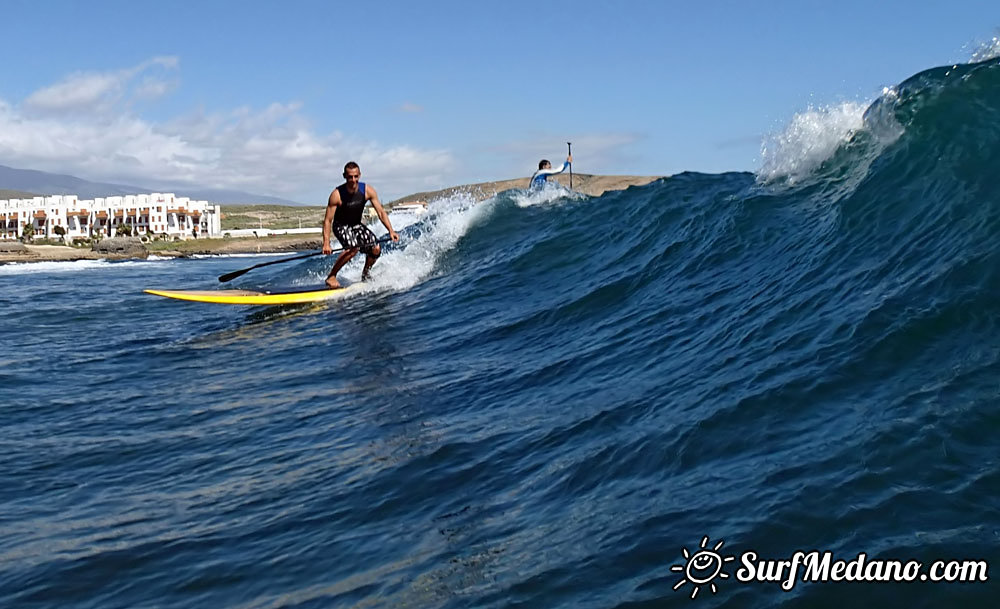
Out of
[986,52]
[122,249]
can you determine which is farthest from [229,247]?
[986,52]

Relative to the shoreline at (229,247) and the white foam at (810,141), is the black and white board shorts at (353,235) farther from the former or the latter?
the shoreline at (229,247)

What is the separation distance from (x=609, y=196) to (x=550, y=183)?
3.23m

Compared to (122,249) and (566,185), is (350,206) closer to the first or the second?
Result: (566,185)

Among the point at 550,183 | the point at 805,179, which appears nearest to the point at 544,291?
the point at 805,179

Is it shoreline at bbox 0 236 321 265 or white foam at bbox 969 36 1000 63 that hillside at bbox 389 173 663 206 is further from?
shoreline at bbox 0 236 321 265

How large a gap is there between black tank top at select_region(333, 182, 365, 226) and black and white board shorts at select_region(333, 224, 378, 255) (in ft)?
0.23

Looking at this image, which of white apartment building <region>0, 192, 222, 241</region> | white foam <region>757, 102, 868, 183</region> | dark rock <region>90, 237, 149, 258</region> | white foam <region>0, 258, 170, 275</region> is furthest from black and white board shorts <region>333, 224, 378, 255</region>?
white apartment building <region>0, 192, 222, 241</region>

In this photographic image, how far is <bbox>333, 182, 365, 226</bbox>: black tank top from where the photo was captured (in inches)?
483

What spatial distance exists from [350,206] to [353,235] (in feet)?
1.50

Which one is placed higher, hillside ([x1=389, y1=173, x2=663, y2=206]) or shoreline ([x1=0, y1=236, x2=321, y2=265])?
hillside ([x1=389, y1=173, x2=663, y2=206])

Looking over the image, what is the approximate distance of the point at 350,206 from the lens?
12.3 metres

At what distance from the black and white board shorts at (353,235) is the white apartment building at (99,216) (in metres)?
88.0

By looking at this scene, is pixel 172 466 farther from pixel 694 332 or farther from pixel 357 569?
pixel 694 332

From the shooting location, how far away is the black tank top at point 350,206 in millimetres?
12266
